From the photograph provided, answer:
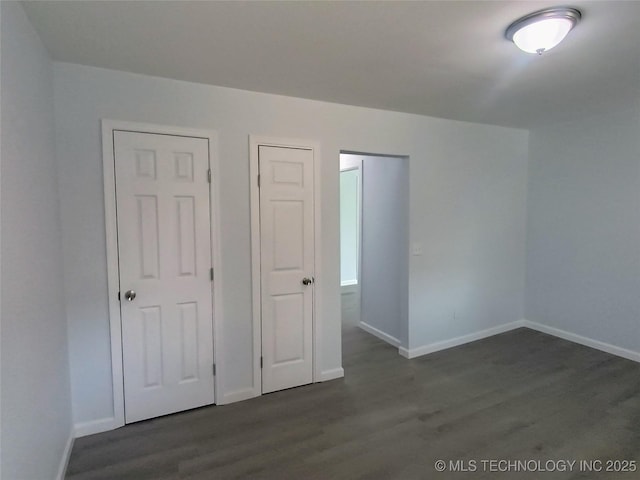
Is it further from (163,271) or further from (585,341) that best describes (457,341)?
(163,271)

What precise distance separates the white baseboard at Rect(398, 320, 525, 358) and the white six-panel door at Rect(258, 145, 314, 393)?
3.85 ft

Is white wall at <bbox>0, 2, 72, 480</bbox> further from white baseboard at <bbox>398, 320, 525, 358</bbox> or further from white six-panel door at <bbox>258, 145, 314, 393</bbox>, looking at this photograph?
white baseboard at <bbox>398, 320, 525, 358</bbox>

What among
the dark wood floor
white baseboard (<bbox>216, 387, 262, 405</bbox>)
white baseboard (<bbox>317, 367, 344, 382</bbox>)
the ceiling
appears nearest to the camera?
the ceiling

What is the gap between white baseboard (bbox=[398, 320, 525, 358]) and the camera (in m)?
3.72

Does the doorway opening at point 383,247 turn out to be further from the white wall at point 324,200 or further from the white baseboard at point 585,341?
the white baseboard at point 585,341

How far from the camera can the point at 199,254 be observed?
2.66 m

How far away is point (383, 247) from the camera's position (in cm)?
415

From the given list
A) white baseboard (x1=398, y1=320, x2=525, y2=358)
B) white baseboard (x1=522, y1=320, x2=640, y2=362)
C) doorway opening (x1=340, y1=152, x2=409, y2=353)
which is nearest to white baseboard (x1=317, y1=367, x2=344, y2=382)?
doorway opening (x1=340, y1=152, x2=409, y2=353)

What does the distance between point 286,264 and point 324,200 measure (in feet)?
2.16

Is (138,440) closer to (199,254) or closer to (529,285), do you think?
(199,254)

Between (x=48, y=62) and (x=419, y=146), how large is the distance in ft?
9.93

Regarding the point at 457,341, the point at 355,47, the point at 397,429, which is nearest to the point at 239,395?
the point at 397,429

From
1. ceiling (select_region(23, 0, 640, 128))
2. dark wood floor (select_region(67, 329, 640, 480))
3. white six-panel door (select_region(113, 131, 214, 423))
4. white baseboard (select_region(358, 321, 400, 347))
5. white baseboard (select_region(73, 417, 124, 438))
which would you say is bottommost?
dark wood floor (select_region(67, 329, 640, 480))

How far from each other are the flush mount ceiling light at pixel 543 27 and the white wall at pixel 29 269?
233 centimetres
